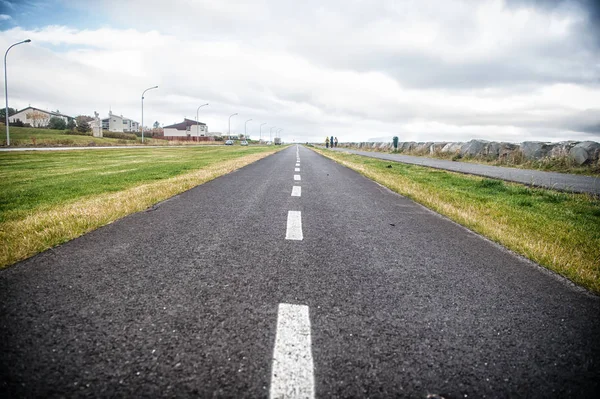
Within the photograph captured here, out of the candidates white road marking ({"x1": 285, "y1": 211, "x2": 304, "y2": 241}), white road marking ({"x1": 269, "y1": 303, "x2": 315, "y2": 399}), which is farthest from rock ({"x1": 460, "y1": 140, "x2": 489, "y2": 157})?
white road marking ({"x1": 269, "y1": 303, "x2": 315, "y2": 399})

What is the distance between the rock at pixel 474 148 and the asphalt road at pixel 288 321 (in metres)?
24.2

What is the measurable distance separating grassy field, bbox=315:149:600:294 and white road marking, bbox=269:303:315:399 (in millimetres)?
3210

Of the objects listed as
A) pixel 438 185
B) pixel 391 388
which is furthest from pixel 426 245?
pixel 438 185

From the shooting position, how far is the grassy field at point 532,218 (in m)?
4.01

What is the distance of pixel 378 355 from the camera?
2.00m

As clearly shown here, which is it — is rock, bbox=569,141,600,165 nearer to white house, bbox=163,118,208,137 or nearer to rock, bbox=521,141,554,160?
rock, bbox=521,141,554,160

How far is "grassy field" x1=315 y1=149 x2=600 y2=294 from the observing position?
401cm

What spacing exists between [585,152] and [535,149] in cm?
325

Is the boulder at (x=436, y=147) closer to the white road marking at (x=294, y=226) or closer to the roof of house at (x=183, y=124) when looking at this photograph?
the white road marking at (x=294, y=226)

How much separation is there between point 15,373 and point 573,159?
23.7 metres

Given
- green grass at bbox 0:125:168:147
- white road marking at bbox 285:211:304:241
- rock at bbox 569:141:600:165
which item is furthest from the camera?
green grass at bbox 0:125:168:147

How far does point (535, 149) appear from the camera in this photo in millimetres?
20344

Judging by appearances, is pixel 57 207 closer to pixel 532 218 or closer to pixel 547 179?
pixel 532 218

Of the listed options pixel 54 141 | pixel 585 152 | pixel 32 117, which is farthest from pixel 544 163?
pixel 32 117
